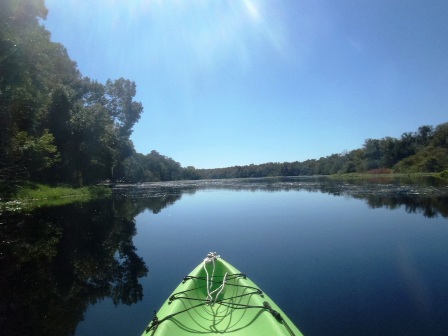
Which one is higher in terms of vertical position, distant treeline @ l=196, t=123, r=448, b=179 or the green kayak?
distant treeline @ l=196, t=123, r=448, b=179

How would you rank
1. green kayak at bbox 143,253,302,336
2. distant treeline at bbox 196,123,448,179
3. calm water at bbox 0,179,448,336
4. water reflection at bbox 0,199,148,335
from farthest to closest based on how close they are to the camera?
distant treeline at bbox 196,123,448,179 → water reflection at bbox 0,199,148,335 → calm water at bbox 0,179,448,336 → green kayak at bbox 143,253,302,336

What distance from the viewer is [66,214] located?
17484 mm

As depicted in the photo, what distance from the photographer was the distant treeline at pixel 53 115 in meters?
17.9

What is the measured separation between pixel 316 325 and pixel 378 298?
5.90ft

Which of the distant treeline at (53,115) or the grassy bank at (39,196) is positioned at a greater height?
the distant treeline at (53,115)

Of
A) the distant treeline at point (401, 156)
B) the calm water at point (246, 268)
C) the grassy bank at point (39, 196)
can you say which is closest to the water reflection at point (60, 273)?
the calm water at point (246, 268)

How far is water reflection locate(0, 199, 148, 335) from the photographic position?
536cm

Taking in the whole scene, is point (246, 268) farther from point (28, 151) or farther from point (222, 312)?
point (28, 151)

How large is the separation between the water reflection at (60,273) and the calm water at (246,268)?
31mm

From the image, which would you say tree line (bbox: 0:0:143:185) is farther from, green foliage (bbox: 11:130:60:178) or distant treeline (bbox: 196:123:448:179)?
distant treeline (bbox: 196:123:448:179)

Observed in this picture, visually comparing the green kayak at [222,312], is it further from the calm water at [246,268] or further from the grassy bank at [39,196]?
the grassy bank at [39,196]

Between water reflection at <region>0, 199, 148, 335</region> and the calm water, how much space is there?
0.03 meters

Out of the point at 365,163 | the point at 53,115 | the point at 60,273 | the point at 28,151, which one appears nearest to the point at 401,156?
the point at 365,163

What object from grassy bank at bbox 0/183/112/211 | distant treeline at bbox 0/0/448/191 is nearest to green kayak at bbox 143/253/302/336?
distant treeline at bbox 0/0/448/191
